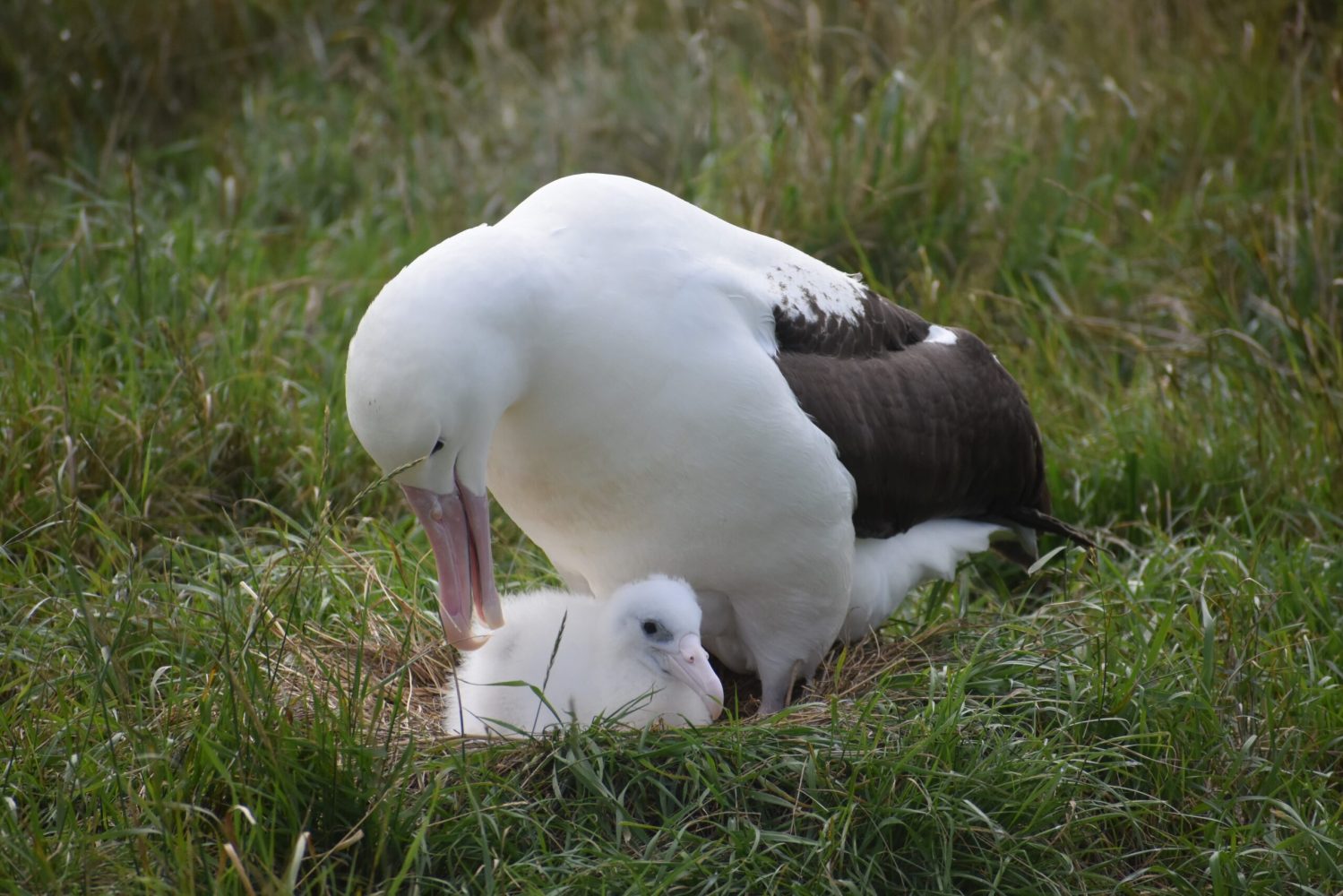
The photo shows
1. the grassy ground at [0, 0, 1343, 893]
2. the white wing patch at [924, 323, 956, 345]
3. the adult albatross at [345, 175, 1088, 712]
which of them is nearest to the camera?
the grassy ground at [0, 0, 1343, 893]

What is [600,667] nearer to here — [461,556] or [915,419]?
[461,556]

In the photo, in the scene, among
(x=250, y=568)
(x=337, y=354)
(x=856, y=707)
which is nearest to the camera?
(x=856, y=707)

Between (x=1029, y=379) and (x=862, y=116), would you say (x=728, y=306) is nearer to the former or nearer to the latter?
(x=1029, y=379)

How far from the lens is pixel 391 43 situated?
9.35 metres

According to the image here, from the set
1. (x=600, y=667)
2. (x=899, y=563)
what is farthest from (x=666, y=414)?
(x=899, y=563)

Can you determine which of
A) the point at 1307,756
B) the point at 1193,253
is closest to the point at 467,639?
the point at 1307,756

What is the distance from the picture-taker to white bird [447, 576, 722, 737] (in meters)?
4.16

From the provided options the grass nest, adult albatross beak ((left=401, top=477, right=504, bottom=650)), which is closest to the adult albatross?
adult albatross beak ((left=401, top=477, right=504, bottom=650))

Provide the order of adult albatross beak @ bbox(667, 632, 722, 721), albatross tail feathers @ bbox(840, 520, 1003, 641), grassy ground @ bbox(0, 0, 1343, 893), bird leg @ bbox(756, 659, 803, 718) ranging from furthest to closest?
1. albatross tail feathers @ bbox(840, 520, 1003, 641)
2. bird leg @ bbox(756, 659, 803, 718)
3. adult albatross beak @ bbox(667, 632, 722, 721)
4. grassy ground @ bbox(0, 0, 1343, 893)

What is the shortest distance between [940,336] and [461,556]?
5.90ft

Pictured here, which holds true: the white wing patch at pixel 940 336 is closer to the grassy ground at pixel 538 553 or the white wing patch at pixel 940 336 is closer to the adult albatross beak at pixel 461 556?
the grassy ground at pixel 538 553

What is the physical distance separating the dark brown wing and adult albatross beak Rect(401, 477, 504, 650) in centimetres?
94

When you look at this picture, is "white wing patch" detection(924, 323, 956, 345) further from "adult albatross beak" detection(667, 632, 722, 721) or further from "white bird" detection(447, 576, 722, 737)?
"adult albatross beak" detection(667, 632, 722, 721)

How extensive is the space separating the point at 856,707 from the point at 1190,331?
10.9 feet
